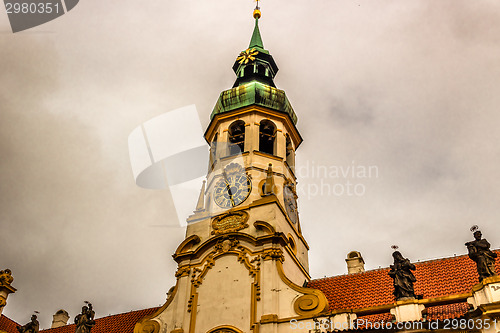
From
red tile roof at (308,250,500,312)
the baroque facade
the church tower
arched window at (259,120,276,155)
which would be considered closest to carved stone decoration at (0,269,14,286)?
the baroque facade

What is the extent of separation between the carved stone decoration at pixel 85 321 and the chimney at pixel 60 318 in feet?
32.6

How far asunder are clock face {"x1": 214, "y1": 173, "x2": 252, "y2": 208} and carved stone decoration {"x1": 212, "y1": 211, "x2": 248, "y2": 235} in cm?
85

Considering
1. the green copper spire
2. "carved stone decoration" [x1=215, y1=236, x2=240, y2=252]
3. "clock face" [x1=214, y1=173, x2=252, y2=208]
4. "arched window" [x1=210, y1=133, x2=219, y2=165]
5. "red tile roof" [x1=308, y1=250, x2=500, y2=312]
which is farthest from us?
the green copper spire

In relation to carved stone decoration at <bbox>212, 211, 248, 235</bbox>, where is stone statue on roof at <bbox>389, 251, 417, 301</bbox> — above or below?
below

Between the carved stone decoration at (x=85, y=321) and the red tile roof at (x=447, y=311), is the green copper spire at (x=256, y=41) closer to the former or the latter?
the carved stone decoration at (x=85, y=321)

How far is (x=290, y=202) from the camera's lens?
72.9 ft

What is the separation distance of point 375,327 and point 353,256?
954 centimetres

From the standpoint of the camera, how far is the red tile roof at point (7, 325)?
23.1m

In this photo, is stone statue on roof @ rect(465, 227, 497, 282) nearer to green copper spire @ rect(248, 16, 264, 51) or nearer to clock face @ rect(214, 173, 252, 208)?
clock face @ rect(214, 173, 252, 208)

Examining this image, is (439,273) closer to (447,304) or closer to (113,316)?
(447,304)

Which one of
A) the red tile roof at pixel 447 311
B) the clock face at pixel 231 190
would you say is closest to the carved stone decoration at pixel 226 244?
the clock face at pixel 231 190

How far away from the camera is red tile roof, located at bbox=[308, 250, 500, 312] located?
18.1 metres

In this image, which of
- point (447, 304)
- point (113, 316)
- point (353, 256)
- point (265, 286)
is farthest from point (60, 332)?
point (447, 304)

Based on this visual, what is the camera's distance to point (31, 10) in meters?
15.4
